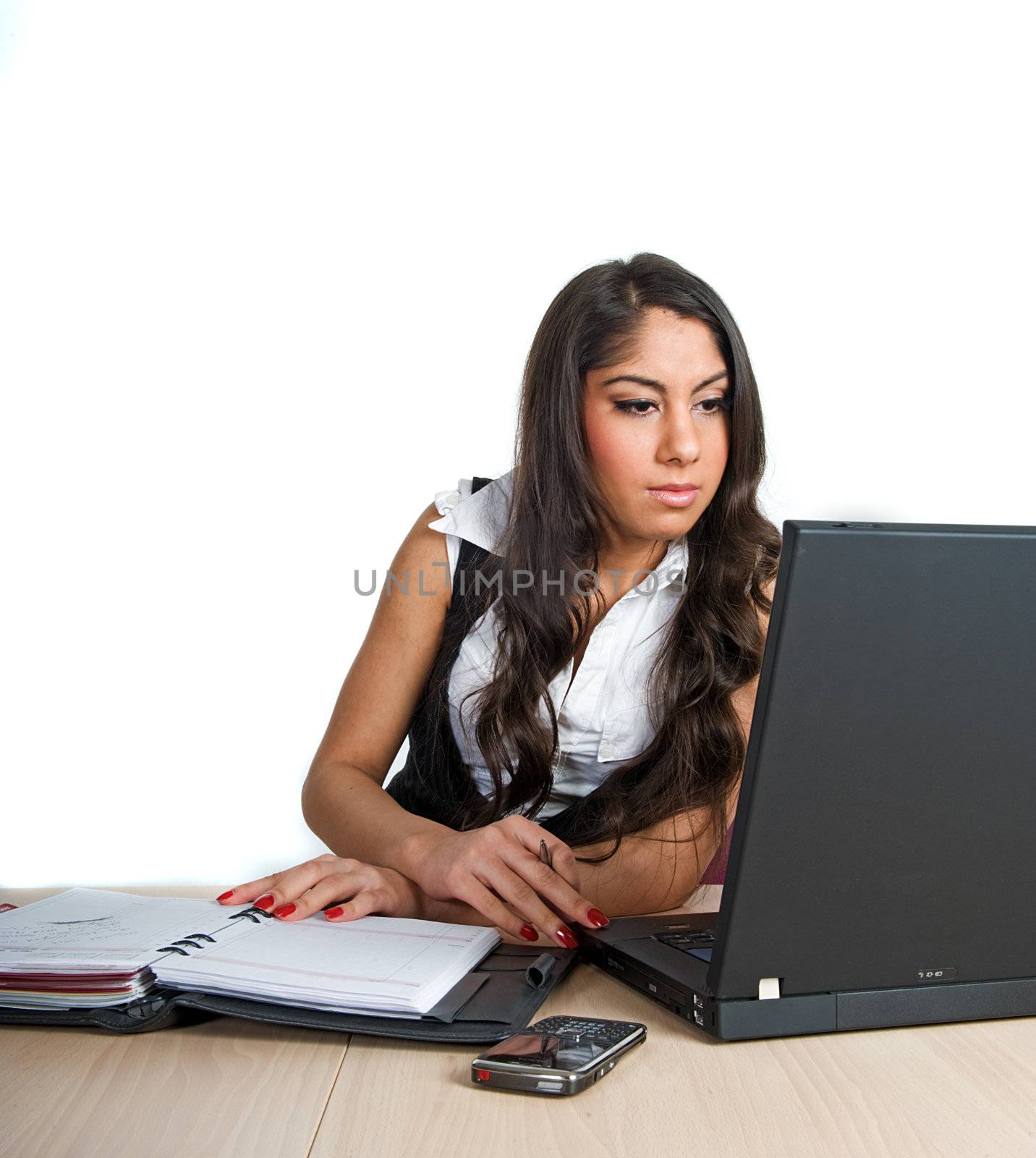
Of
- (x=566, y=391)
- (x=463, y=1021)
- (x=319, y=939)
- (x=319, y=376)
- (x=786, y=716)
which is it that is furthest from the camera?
(x=319, y=376)

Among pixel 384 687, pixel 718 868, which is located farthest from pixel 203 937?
pixel 718 868

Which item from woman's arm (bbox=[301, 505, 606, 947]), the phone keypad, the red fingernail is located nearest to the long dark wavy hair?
woman's arm (bbox=[301, 505, 606, 947])

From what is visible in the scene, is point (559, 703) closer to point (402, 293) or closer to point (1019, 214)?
point (402, 293)

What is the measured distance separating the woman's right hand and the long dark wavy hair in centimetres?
35

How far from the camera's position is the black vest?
1.65 metres

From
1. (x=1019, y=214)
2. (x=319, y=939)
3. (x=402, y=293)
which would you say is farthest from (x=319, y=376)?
(x=319, y=939)

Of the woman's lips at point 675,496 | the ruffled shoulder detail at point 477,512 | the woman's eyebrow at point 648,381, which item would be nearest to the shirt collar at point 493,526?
the ruffled shoulder detail at point 477,512

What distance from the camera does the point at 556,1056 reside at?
2.44ft

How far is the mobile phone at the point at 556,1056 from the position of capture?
72 cm

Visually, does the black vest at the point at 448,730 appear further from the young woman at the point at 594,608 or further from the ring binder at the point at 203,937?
the ring binder at the point at 203,937

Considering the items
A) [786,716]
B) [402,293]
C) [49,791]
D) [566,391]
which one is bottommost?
[49,791]

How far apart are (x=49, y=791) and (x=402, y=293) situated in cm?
183

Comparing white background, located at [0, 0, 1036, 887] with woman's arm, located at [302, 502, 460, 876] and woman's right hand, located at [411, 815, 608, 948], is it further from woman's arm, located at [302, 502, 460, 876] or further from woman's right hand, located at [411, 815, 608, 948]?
woman's right hand, located at [411, 815, 608, 948]

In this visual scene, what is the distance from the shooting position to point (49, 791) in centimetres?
341
